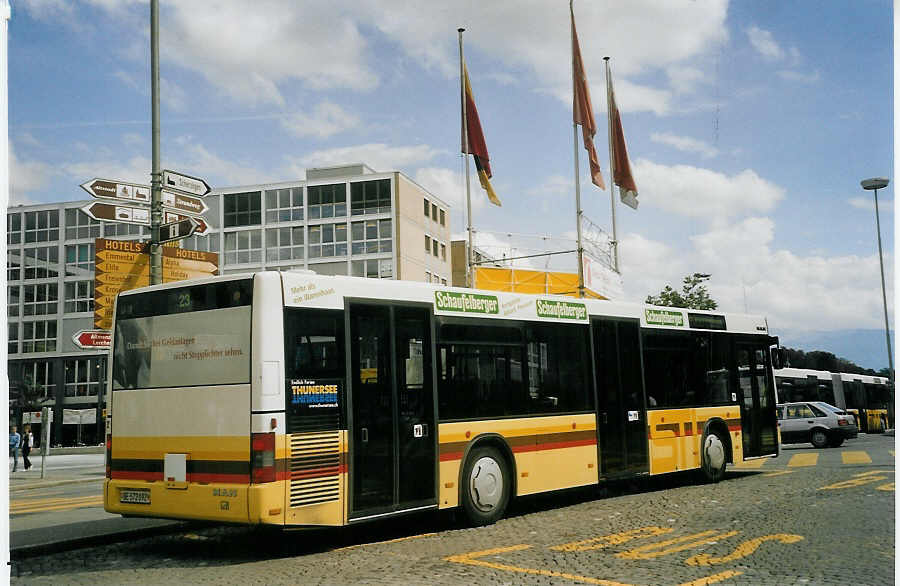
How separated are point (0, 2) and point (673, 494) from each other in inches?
440

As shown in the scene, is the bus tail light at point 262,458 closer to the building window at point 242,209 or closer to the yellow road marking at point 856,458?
the yellow road marking at point 856,458

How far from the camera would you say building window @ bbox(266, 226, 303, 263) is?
234ft

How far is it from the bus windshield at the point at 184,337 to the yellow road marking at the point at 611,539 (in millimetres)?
3562

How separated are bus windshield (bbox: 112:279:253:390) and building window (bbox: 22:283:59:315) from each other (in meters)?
69.2

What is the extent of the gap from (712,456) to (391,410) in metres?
7.60

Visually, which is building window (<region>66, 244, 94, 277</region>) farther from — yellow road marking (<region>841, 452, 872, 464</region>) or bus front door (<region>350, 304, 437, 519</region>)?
bus front door (<region>350, 304, 437, 519</region>)

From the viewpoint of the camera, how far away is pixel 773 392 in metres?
17.2

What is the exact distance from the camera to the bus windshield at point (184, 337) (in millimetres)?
9117

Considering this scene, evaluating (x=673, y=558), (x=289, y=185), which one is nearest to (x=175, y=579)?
(x=673, y=558)

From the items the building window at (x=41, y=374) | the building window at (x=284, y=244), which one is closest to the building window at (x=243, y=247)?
the building window at (x=284, y=244)

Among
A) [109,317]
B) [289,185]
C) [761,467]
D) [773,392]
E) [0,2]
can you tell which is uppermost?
[289,185]

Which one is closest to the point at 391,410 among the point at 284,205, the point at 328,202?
the point at 328,202

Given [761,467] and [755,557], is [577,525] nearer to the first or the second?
[755,557]

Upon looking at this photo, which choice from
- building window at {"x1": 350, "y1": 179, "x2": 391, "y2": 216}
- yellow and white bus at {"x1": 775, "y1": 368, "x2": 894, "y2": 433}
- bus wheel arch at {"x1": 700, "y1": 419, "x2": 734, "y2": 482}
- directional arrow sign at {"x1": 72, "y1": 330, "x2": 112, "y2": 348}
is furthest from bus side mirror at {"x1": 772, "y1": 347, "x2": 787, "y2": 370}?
building window at {"x1": 350, "y1": 179, "x2": 391, "y2": 216}
